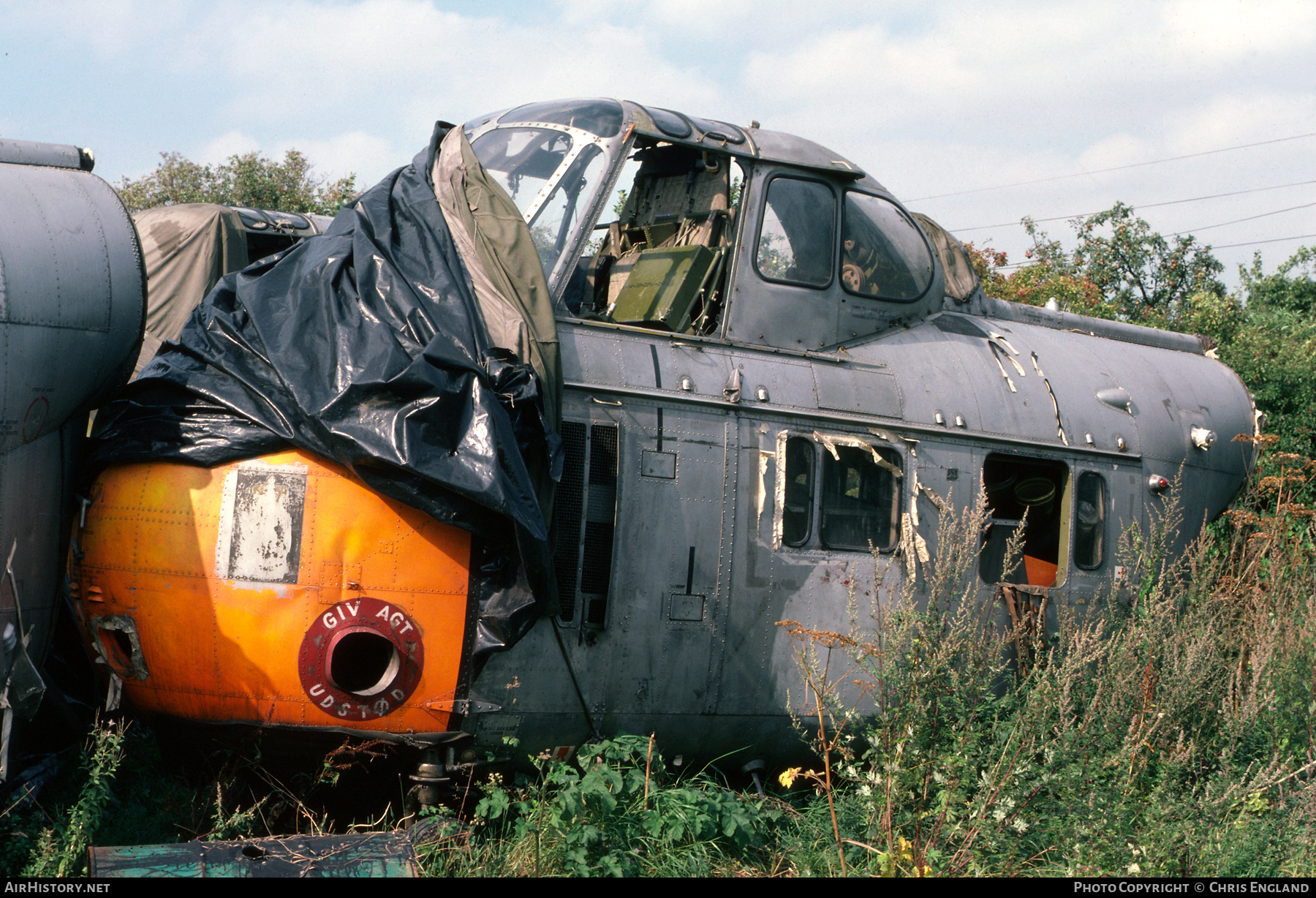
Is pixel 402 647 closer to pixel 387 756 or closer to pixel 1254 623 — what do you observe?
pixel 387 756

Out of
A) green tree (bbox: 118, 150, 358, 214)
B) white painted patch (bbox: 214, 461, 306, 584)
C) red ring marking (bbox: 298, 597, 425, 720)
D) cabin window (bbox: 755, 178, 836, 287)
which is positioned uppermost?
green tree (bbox: 118, 150, 358, 214)

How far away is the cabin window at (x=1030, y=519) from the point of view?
683 cm

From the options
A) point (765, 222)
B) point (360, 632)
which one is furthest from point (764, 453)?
point (360, 632)

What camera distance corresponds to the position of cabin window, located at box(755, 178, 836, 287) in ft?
20.9

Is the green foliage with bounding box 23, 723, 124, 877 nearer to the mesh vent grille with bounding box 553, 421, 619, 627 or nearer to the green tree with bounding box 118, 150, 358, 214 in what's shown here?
the mesh vent grille with bounding box 553, 421, 619, 627

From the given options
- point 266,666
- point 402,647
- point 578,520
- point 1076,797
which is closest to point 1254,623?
point 1076,797

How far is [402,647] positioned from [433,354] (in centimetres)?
128

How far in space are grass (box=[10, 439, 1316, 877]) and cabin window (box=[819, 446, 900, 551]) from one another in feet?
1.08

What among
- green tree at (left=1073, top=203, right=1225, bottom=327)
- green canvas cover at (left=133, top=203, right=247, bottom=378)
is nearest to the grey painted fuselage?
green canvas cover at (left=133, top=203, right=247, bottom=378)

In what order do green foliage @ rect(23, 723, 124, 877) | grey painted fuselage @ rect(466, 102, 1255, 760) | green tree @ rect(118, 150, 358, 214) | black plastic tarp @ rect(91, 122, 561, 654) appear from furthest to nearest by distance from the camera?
green tree @ rect(118, 150, 358, 214) → grey painted fuselage @ rect(466, 102, 1255, 760) → black plastic tarp @ rect(91, 122, 561, 654) → green foliage @ rect(23, 723, 124, 877)

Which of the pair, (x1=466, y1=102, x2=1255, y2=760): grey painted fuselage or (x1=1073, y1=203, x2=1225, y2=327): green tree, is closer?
(x1=466, y1=102, x2=1255, y2=760): grey painted fuselage

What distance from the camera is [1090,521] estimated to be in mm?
7070

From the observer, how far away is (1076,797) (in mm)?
4945

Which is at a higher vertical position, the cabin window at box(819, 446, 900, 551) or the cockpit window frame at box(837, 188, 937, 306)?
the cockpit window frame at box(837, 188, 937, 306)
